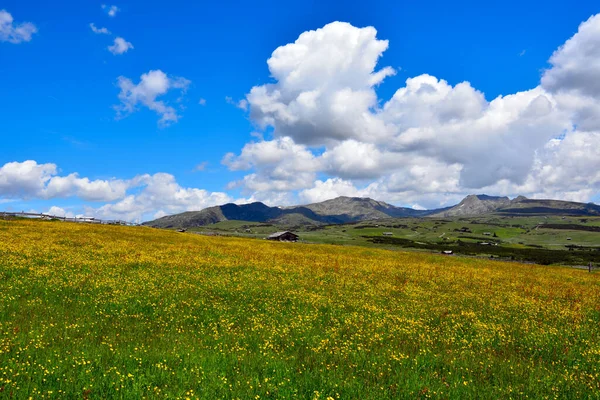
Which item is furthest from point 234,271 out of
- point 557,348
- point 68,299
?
point 557,348

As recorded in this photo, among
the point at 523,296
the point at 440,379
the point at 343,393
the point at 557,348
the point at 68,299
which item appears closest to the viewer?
the point at 343,393

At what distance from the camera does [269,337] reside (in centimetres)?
1359

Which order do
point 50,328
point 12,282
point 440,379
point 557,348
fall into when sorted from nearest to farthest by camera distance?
point 440,379, point 50,328, point 557,348, point 12,282

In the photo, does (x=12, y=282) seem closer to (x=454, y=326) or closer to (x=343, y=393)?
(x=343, y=393)

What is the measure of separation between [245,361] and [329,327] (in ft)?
18.2

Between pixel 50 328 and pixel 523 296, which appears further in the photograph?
pixel 523 296

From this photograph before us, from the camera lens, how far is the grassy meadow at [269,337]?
9.58 m

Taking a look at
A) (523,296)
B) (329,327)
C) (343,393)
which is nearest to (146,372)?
(343,393)

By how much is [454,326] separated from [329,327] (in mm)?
6367

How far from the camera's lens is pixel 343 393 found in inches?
377

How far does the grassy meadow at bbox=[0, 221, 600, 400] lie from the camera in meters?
9.58

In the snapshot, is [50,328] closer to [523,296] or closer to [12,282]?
[12,282]

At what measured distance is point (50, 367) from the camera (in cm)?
959

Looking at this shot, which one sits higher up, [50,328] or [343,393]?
[50,328]
